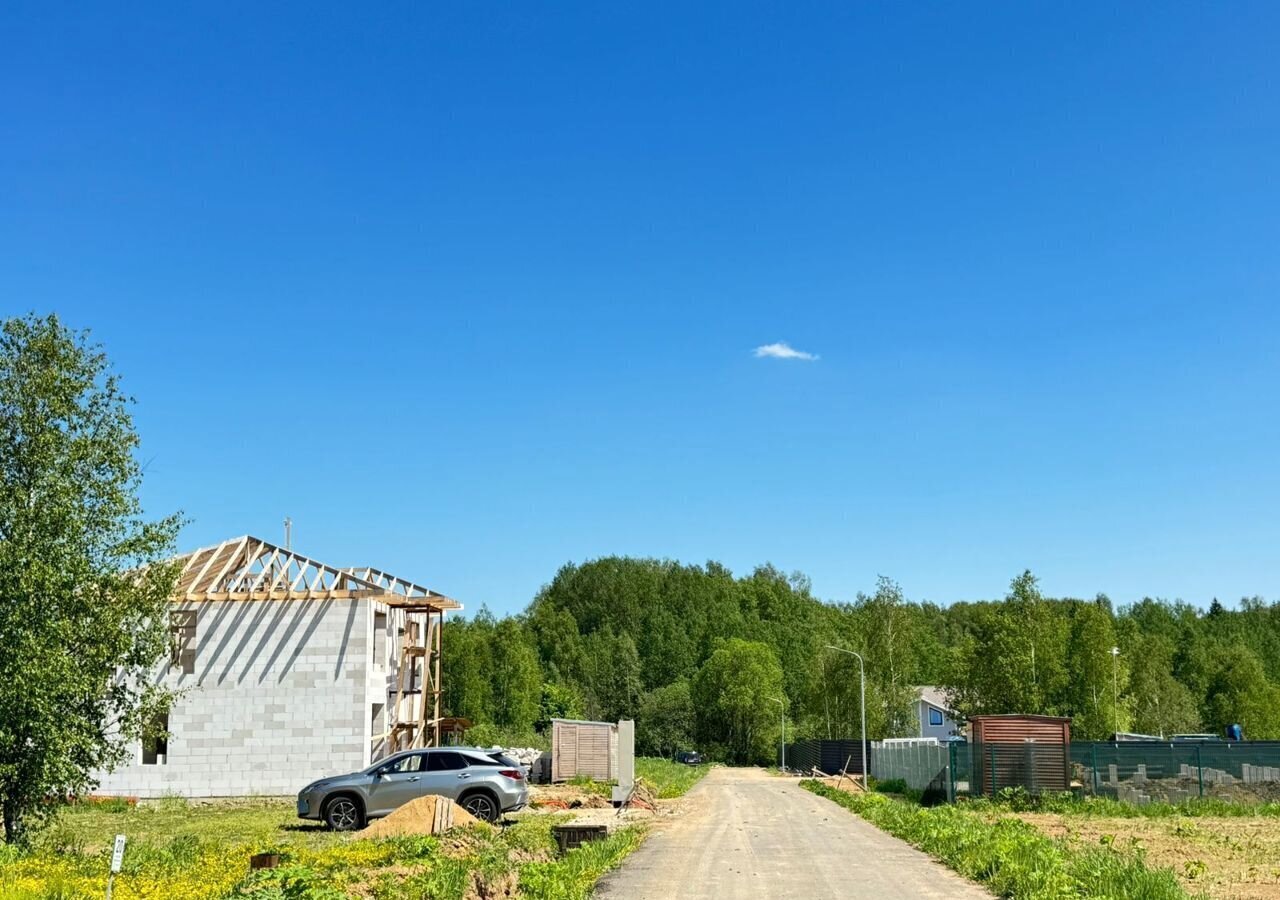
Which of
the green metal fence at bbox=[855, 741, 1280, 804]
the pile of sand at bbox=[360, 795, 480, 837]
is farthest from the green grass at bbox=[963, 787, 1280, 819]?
the pile of sand at bbox=[360, 795, 480, 837]

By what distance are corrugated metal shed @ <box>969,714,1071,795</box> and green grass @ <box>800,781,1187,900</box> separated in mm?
8209

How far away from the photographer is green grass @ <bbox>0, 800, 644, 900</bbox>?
1212cm

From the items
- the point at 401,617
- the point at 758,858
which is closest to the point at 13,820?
the point at 758,858

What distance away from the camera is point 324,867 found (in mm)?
14742

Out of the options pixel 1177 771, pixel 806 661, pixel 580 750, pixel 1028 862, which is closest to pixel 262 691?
pixel 580 750

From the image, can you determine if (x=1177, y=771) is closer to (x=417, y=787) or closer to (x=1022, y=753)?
(x=1022, y=753)

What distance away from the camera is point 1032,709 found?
52.6 meters

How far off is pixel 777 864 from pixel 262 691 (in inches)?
897

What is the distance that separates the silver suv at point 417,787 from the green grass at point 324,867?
66 cm

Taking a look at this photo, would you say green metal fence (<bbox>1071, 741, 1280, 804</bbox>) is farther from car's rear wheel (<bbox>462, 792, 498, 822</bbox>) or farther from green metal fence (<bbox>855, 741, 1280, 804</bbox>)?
car's rear wheel (<bbox>462, 792, 498, 822</bbox>)

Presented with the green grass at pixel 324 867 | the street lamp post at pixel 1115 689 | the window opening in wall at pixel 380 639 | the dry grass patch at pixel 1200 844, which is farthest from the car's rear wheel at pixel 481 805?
the street lamp post at pixel 1115 689

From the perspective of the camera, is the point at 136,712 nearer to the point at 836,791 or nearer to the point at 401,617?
the point at 401,617

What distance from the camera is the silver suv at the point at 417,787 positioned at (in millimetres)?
23156

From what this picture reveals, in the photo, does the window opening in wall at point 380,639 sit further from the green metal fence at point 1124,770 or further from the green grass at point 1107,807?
the green grass at point 1107,807
